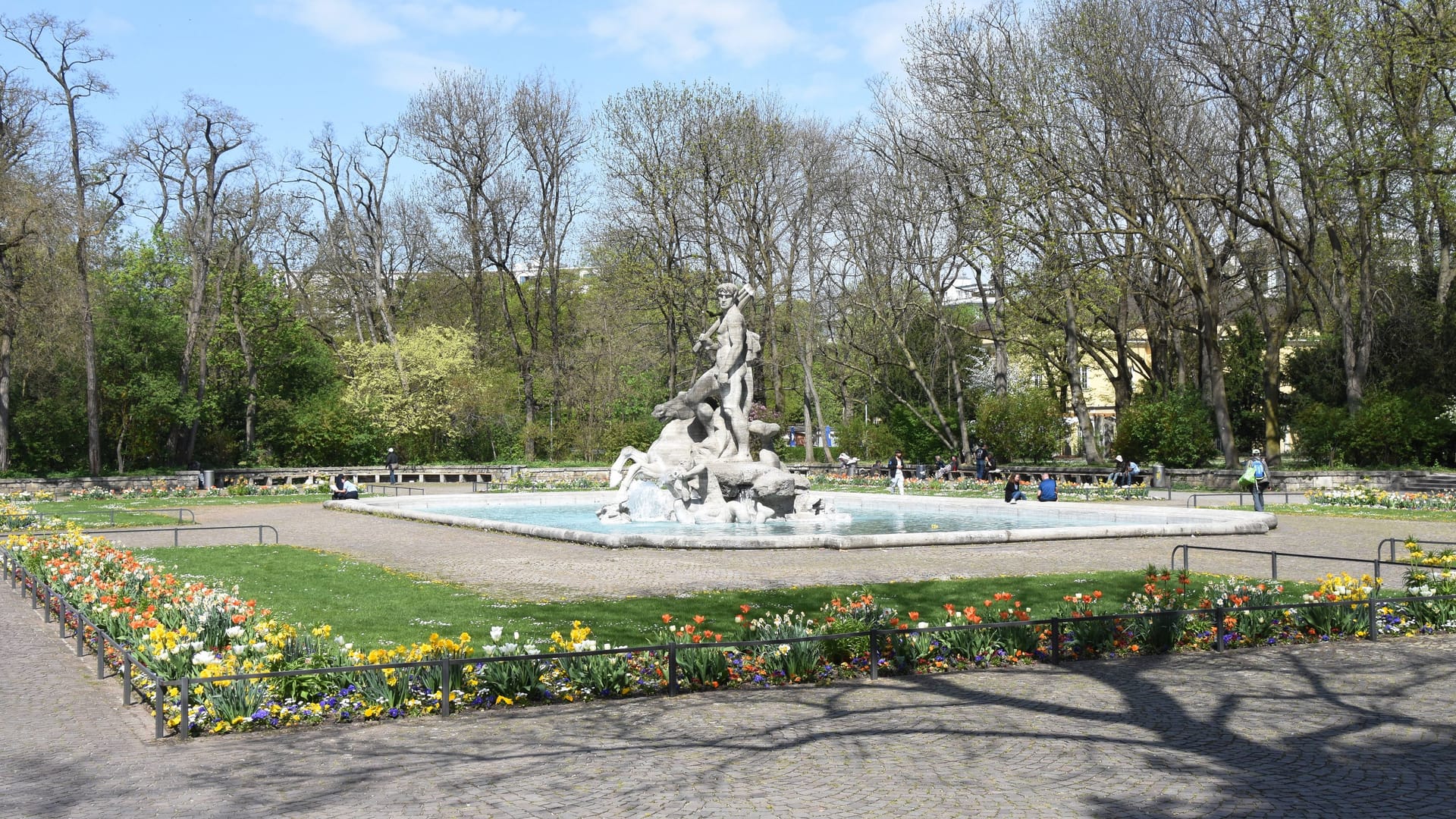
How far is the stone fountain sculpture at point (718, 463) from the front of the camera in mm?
23781

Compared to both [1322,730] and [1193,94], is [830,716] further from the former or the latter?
[1193,94]

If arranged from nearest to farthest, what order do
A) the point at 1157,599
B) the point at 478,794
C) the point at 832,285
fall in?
the point at 478,794 → the point at 1157,599 → the point at 832,285

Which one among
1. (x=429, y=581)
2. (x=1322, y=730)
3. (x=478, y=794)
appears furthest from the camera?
(x=429, y=581)

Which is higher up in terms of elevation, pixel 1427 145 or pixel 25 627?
pixel 1427 145

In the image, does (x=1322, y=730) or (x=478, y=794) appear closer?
(x=478, y=794)

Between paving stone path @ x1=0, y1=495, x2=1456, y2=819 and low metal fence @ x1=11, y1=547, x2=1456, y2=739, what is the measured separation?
0.20 meters

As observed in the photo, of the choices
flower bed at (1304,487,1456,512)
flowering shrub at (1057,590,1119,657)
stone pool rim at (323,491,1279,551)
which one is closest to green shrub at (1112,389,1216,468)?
flower bed at (1304,487,1456,512)

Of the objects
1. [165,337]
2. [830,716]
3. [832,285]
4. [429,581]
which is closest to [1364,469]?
[832,285]

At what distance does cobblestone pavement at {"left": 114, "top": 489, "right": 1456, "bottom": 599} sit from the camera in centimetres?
1554

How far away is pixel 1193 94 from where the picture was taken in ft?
119

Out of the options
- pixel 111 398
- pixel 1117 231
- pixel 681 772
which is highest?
pixel 1117 231

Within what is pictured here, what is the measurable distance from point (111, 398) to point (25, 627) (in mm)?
35184

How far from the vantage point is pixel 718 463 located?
24.2 metres

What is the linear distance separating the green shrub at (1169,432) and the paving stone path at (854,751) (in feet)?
94.5
